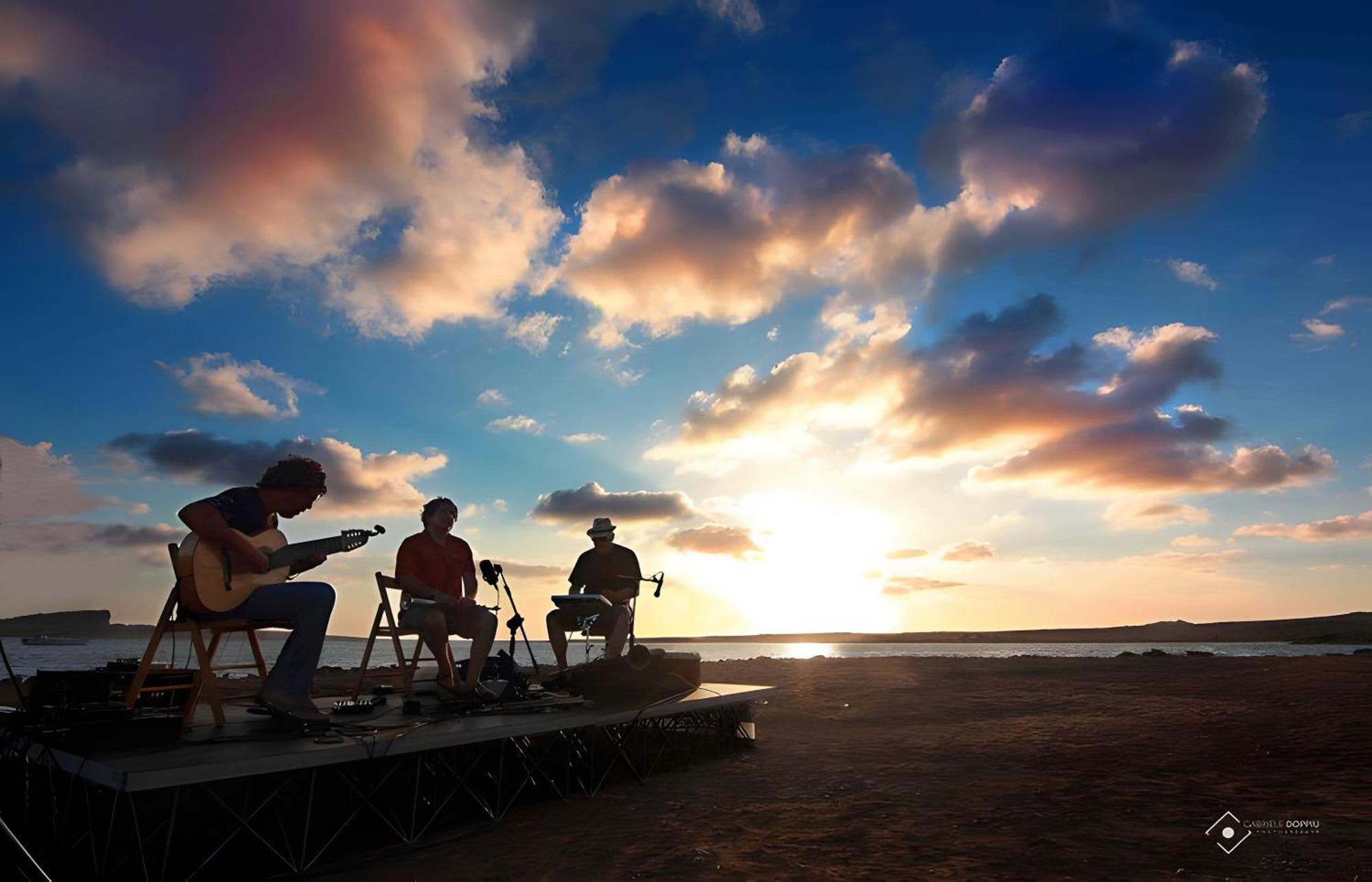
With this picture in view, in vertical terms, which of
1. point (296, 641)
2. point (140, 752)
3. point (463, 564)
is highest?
point (463, 564)

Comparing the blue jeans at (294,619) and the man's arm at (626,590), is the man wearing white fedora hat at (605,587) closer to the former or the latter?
the man's arm at (626,590)

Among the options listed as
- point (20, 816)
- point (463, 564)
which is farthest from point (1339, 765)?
point (20, 816)

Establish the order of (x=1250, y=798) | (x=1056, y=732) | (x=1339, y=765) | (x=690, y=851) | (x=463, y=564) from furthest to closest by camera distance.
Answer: (x=1056, y=732) < (x=463, y=564) < (x=1339, y=765) < (x=1250, y=798) < (x=690, y=851)

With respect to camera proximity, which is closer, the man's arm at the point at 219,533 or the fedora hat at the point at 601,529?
the man's arm at the point at 219,533

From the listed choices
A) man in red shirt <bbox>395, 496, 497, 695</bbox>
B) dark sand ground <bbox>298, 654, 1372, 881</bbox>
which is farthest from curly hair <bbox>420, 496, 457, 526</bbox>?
dark sand ground <bbox>298, 654, 1372, 881</bbox>

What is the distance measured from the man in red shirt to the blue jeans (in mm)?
1945

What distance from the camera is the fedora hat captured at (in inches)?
381

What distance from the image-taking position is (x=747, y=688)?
31.1 ft

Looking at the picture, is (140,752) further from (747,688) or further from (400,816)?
(747,688)

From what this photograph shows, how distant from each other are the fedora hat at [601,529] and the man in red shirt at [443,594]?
6.93ft

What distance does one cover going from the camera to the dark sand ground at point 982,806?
4328 millimetres

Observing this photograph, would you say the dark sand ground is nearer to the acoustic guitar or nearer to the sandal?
the sandal

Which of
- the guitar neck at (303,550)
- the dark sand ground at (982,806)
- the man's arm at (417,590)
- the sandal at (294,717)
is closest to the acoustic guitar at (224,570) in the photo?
the guitar neck at (303,550)

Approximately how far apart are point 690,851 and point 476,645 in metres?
3.19
